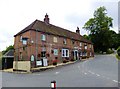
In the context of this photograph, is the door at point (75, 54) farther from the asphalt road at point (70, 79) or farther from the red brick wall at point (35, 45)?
the asphalt road at point (70, 79)

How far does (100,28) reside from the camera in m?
67.1

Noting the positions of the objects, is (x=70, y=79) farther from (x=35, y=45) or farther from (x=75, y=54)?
(x=75, y=54)

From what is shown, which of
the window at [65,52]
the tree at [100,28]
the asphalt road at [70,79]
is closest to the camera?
the asphalt road at [70,79]

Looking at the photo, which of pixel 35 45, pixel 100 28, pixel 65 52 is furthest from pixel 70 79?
pixel 100 28

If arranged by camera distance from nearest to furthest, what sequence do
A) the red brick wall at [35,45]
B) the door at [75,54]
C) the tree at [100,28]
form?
1. the red brick wall at [35,45]
2. the door at [75,54]
3. the tree at [100,28]

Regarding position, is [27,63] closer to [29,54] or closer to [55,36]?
[29,54]

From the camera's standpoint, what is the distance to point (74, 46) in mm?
47062

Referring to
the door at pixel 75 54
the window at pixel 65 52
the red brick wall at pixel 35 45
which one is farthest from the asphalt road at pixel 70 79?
the door at pixel 75 54

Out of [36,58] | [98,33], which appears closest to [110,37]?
[98,33]

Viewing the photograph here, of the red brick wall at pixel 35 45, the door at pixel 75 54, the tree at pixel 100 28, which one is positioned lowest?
the door at pixel 75 54

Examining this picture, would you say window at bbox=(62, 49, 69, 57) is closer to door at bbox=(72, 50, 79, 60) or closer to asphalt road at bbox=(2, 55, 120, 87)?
door at bbox=(72, 50, 79, 60)

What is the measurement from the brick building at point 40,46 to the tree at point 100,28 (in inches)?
930

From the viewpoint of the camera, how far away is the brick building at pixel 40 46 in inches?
1298

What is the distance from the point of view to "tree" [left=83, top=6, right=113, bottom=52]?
66.7 m
